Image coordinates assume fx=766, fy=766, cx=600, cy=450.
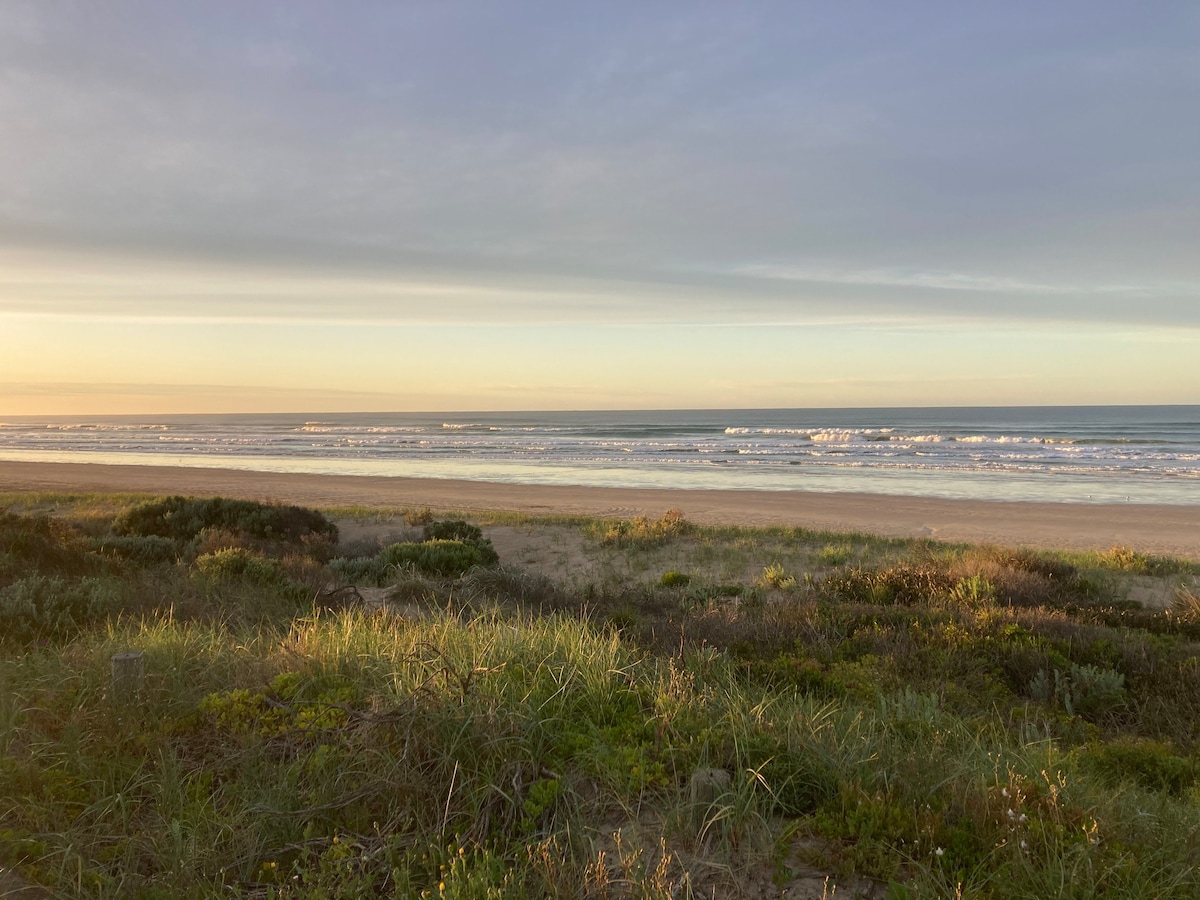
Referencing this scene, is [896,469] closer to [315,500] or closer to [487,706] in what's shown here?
[315,500]

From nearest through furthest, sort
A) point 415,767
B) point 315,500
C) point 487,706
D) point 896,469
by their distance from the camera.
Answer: point 415,767 → point 487,706 → point 315,500 → point 896,469

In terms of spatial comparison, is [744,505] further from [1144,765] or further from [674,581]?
[1144,765]

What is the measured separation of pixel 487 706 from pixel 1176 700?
4925mm

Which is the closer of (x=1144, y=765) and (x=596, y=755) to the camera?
(x=596, y=755)

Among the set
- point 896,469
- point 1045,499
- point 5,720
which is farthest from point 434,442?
point 5,720

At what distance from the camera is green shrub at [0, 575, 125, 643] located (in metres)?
5.88

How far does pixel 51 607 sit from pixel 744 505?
1930cm

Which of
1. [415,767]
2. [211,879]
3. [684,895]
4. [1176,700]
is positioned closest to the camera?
[684,895]

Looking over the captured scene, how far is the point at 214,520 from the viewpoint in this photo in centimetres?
1323

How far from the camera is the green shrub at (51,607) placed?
231 inches

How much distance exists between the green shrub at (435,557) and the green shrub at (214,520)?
309 cm

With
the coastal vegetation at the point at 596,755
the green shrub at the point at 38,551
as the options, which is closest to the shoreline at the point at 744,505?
the coastal vegetation at the point at 596,755

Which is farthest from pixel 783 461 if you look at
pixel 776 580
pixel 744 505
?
pixel 776 580

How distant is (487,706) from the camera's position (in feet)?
12.3
